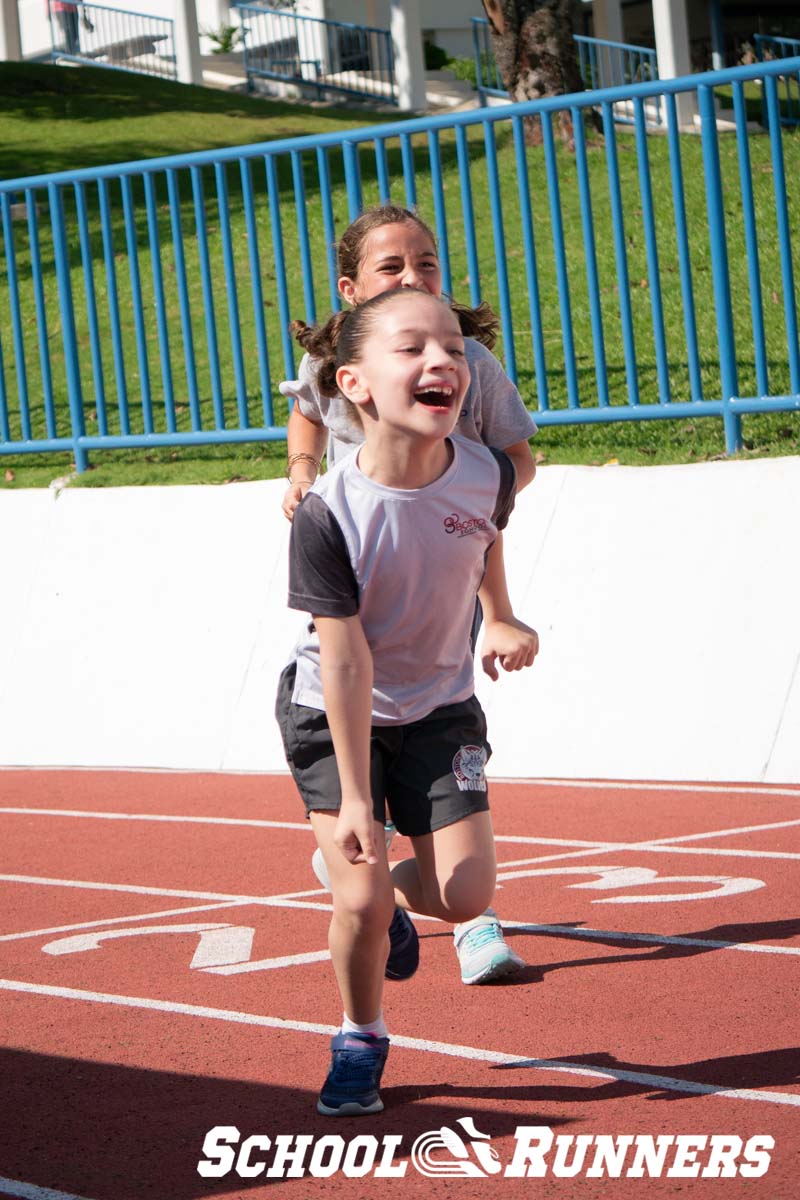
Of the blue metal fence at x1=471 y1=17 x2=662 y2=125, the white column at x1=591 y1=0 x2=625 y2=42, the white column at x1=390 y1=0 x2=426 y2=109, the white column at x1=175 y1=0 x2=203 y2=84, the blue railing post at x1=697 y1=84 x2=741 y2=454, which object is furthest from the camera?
the white column at x1=591 y1=0 x2=625 y2=42

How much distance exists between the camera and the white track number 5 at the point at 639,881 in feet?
18.7

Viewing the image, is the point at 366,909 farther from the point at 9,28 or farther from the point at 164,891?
the point at 9,28

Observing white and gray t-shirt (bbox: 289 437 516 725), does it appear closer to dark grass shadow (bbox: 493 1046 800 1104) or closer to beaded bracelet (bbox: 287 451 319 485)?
dark grass shadow (bbox: 493 1046 800 1104)

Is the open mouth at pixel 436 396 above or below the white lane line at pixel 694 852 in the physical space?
above

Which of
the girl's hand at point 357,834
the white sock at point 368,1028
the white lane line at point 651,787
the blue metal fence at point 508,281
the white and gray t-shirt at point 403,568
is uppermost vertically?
the blue metal fence at point 508,281

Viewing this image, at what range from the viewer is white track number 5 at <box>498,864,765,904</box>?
5688mm

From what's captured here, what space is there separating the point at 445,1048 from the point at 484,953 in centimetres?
57

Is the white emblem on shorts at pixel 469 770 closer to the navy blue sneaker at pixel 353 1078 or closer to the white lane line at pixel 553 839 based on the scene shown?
the navy blue sneaker at pixel 353 1078

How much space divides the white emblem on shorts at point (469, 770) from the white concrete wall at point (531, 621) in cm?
384

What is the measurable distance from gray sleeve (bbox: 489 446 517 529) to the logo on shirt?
91 millimetres

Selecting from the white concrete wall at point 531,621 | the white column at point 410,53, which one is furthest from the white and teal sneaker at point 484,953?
the white column at point 410,53

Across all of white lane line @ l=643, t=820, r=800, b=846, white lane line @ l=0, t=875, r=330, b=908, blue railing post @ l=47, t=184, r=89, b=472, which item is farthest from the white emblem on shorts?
blue railing post @ l=47, t=184, r=89, b=472

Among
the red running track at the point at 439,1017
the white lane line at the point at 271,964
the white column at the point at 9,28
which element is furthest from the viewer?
the white column at the point at 9,28

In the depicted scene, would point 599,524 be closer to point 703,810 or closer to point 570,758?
point 570,758
